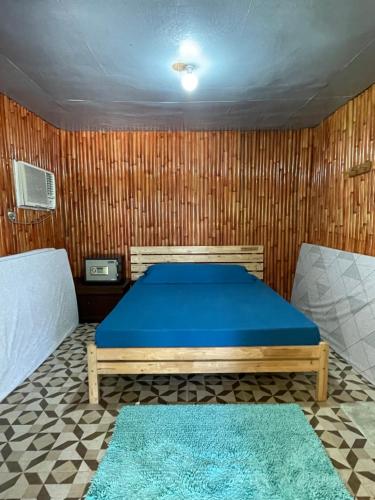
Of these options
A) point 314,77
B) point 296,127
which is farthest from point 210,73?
point 296,127

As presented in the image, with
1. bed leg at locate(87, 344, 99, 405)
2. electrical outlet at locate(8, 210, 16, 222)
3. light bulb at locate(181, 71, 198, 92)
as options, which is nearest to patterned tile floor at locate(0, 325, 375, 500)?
bed leg at locate(87, 344, 99, 405)

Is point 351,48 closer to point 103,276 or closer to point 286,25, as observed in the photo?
point 286,25

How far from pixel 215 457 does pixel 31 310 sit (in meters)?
2.06

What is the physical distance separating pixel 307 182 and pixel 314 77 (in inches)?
70.3

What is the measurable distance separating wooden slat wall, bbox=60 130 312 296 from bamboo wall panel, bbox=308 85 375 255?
0.26 m

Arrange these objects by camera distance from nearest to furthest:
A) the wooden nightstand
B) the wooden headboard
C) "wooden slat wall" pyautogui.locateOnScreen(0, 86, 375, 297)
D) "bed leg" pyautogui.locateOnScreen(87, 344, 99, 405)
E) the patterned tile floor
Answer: the patterned tile floor
"bed leg" pyautogui.locateOnScreen(87, 344, 99, 405)
the wooden nightstand
"wooden slat wall" pyautogui.locateOnScreen(0, 86, 375, 297)
the wooden headboard

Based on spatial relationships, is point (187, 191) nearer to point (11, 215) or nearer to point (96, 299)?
point (96, 299)

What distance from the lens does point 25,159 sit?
3.21m

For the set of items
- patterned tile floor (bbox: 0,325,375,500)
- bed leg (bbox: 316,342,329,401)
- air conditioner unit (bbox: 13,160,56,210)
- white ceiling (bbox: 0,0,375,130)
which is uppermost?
white ceiling (bbox: 0,0,375,130)

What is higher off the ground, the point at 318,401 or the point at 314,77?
the point at 314,77

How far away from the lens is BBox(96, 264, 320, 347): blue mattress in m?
2.19

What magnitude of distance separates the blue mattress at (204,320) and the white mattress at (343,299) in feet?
2.20

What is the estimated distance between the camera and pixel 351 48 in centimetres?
208

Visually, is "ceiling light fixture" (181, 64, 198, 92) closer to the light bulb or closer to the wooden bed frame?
the light bulb
